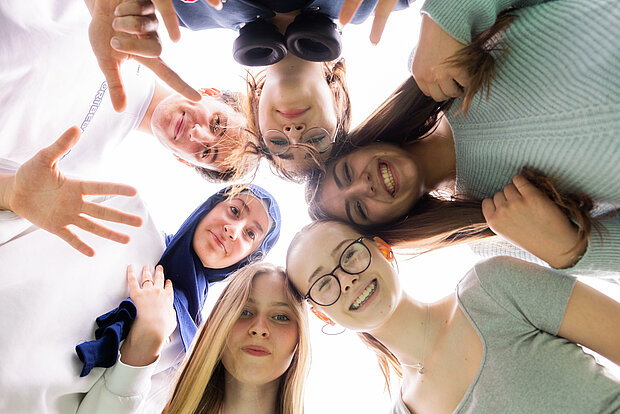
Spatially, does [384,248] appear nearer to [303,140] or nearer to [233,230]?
[303,140]

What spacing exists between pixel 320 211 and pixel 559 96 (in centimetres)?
87

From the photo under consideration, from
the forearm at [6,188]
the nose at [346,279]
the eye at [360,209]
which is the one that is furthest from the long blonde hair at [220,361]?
the forearm at [6,188]

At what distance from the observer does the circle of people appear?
1116mm

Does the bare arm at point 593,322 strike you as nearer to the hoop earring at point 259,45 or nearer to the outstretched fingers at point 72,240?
the hoop earring at point 259,45

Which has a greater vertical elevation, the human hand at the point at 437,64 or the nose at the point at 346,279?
the human hand at the point at 437,64

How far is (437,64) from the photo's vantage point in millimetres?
1140

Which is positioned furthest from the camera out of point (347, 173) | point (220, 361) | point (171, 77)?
point (220, 361)

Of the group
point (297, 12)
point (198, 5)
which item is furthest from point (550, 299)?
point (198, 5)

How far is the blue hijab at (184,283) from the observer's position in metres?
1.60

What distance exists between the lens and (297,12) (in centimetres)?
142

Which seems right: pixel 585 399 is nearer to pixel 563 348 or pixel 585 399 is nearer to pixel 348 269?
pixel 563 348

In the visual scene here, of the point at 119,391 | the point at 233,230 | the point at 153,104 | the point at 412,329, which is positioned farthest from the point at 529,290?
the point at 153,104

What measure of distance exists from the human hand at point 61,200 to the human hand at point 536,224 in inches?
40.1

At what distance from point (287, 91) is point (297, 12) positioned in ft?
0.91
